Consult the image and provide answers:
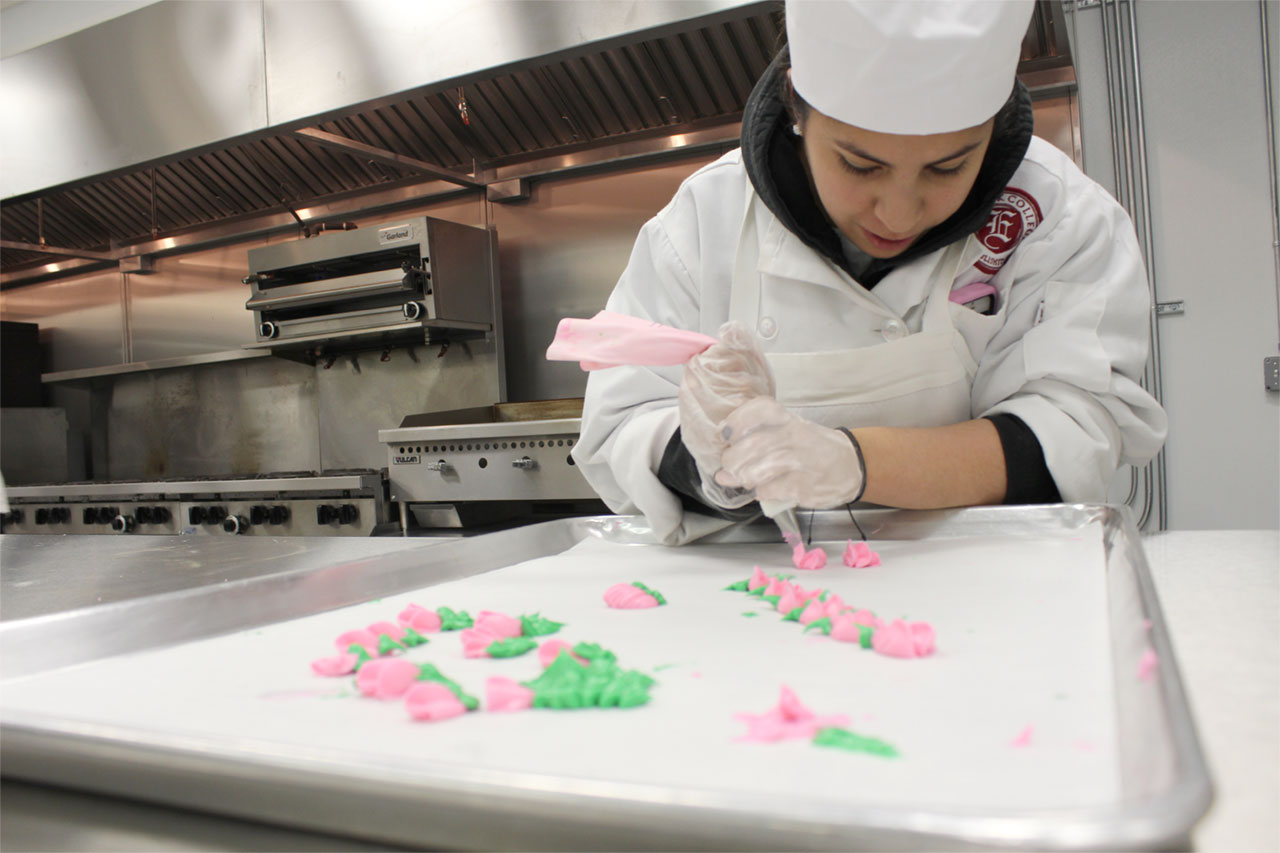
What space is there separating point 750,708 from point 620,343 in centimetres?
51

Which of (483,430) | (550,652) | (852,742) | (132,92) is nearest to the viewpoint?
(852,742)

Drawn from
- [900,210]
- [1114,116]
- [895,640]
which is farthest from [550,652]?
[1114,116]

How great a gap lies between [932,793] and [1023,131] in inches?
38.8

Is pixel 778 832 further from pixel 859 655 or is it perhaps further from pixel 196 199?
pixel 196 199

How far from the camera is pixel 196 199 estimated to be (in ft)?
13.5

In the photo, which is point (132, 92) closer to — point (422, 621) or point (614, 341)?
point (614, 341)

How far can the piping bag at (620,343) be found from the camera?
975mm

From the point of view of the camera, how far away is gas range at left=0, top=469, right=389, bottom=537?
9.84ft

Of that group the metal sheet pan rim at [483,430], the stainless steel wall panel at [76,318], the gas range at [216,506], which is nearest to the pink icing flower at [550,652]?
the metal sheet pan rim at [483,430]

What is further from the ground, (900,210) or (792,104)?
(792,104)

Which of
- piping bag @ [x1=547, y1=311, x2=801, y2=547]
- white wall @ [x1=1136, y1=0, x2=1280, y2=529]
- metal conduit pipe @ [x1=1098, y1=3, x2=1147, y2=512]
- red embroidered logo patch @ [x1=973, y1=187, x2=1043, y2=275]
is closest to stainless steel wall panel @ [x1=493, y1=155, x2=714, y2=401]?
metal conduit pipe @ [x1=1098, y1=3, x2=1147, y2=512]

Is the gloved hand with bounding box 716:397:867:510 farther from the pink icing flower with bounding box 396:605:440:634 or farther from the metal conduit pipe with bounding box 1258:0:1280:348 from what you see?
the metal conduit pipe with bounding box 1258:0:1280:348

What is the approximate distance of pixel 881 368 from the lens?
1.23 m

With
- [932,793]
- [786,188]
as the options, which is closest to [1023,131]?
[786,188]
